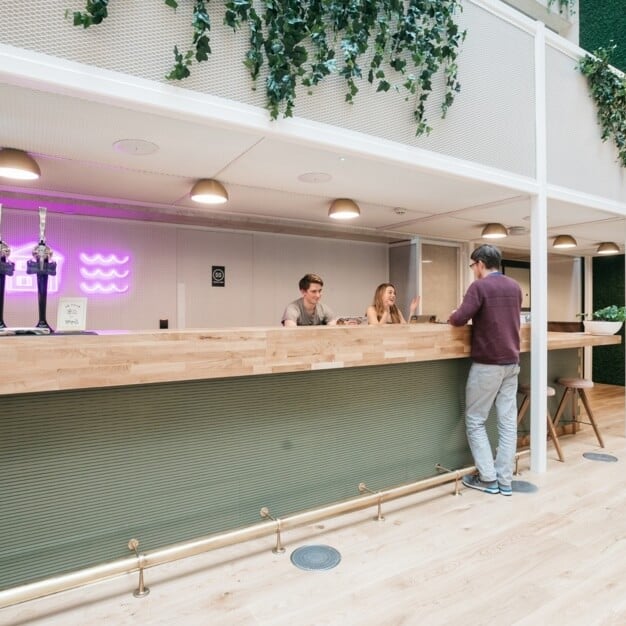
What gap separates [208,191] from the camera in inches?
124

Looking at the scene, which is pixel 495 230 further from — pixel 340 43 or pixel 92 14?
pixel 92 14

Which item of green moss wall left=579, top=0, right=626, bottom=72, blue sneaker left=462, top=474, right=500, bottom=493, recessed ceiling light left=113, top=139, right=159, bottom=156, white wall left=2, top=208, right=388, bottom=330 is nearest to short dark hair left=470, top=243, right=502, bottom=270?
blue sneaker left=462, top=474, right=500, bottom=493

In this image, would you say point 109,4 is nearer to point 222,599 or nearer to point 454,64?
point 454,64

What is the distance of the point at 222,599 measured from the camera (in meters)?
2.00

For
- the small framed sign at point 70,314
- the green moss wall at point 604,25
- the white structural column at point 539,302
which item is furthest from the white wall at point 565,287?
the small framed sign at point 70,314

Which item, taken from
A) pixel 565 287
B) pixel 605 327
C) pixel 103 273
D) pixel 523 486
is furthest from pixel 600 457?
pixel 103 273

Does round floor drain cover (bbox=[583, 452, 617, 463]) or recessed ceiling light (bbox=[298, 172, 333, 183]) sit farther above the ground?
recessed ceiling light (bbox=[298, 172, 333, 183])

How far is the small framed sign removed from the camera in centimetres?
203

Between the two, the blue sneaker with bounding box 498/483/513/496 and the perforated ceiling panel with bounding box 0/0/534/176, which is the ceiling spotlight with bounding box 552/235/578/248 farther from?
the blue sneaker with bounding box 498/483/513/496

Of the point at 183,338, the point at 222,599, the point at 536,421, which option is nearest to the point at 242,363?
the point at 183,338

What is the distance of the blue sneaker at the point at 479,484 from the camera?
10.5 ft

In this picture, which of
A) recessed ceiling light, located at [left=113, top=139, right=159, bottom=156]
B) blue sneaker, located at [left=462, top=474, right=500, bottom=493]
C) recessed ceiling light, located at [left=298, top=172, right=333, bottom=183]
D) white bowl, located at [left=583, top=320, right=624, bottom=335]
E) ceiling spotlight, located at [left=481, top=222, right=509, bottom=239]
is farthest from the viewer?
ceiling spotlight, located at [left=481, top=222, right=509, bottom=239]

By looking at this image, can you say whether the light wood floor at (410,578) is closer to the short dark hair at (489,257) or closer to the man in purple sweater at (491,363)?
the man in purple sweater at (491,363)

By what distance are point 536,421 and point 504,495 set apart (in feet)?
2.48
